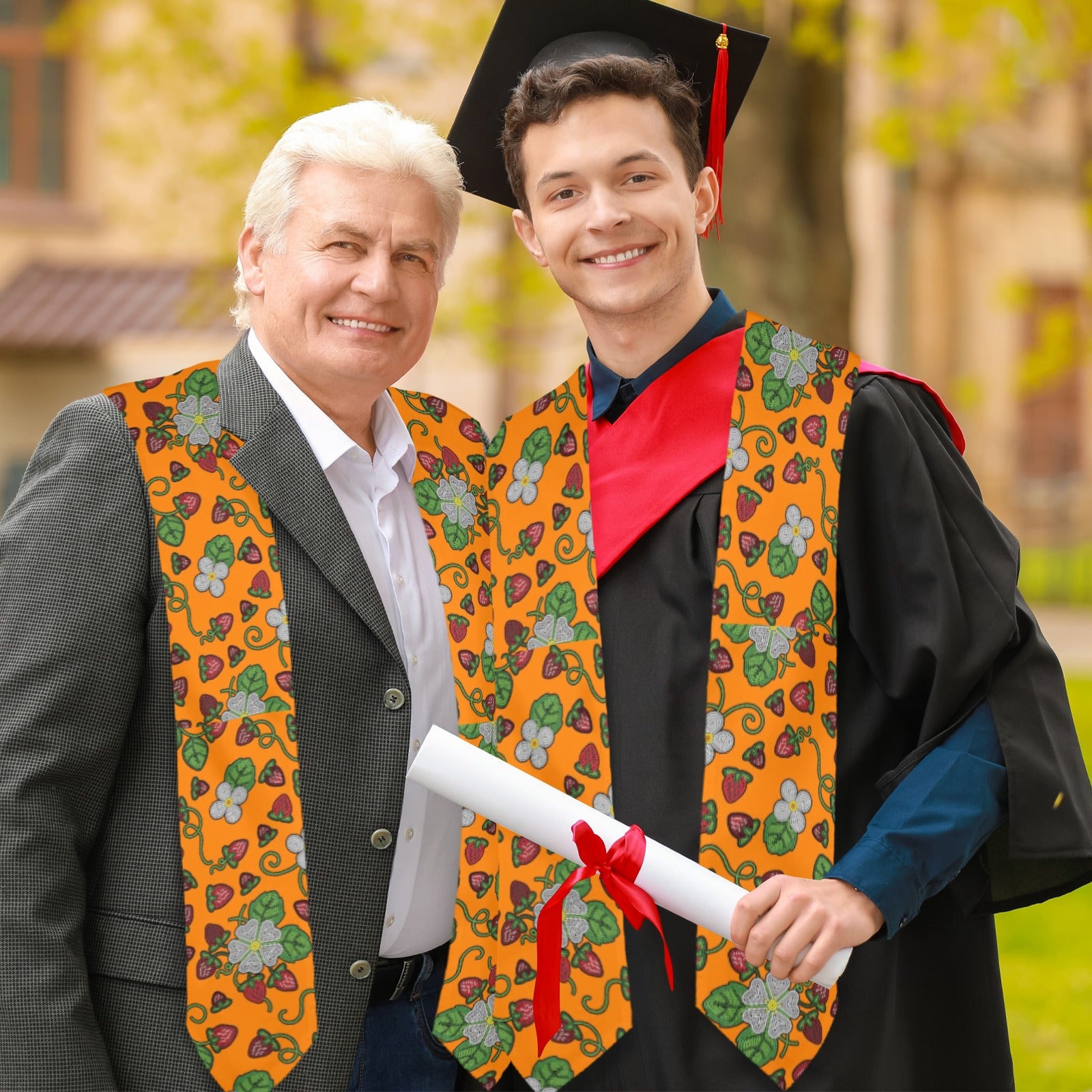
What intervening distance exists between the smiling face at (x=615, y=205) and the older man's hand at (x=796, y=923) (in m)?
0.95

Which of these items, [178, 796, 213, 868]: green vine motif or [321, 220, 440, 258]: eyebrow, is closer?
[178, 796, 213, 868]: green vine motif

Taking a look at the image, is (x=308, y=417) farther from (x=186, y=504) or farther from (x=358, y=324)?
(x=186, y=504)

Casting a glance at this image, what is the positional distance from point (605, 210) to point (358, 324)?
43cm

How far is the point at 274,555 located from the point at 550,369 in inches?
421

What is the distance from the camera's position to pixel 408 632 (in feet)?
7.43

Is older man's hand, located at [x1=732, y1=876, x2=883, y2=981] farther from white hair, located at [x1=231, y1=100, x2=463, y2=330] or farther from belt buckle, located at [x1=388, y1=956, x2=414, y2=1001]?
white hair, located at [x1=231, y1=100, x2=463, y2=330]

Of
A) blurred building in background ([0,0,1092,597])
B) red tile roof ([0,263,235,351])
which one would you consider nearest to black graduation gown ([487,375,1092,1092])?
blurred building in background ([0,0,1092,597])

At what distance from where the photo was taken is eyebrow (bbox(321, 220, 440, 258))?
2248mm

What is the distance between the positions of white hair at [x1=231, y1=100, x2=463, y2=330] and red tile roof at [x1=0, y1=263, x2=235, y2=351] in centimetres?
775

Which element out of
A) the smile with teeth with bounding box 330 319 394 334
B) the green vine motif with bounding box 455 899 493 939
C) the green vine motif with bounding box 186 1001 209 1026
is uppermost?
the smile with teeth with bounding box 330 319 394 334

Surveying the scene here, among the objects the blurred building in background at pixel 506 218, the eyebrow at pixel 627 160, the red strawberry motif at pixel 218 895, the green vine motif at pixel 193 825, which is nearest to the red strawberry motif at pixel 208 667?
the green vine motif at pixel 193 825

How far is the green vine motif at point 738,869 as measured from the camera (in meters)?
2.12

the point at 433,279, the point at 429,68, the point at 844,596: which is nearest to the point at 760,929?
the point at 844,596

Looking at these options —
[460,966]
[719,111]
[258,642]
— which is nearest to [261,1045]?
[460,966]
